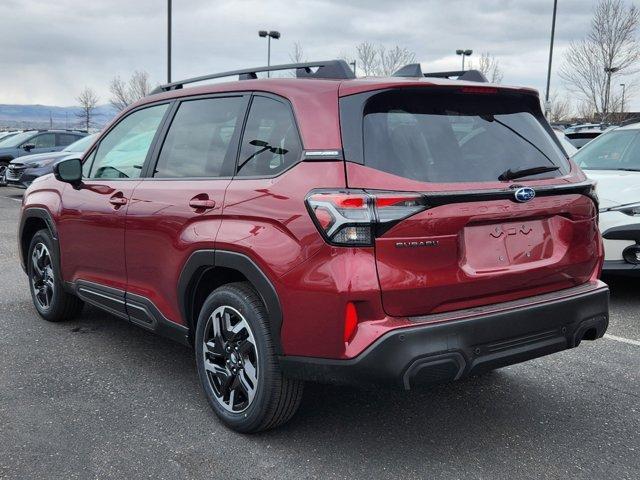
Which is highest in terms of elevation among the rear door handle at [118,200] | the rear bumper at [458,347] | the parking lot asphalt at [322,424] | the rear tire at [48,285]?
the rear door handle at [118,200]

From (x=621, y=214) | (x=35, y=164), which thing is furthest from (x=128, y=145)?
(x=35, y=164)

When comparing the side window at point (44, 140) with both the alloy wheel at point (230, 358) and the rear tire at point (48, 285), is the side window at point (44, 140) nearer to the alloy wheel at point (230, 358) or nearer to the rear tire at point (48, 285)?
the rear tire at point (48, 285)

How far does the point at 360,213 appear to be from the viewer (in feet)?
8.97

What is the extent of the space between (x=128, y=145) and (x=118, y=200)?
0.46 meters

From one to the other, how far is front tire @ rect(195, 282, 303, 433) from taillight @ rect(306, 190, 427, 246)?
2.07 ft

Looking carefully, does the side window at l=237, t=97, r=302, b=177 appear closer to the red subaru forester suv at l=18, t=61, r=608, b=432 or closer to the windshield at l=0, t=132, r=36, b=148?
the red subaru forester suv at l=18, t=61, r=608, b=432

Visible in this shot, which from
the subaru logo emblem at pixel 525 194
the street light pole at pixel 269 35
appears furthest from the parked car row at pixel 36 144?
the subaru logo emblem at pixel 525 194

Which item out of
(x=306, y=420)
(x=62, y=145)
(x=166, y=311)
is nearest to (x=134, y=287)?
(x=166, y=311)

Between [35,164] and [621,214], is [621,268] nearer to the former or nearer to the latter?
[621,214]

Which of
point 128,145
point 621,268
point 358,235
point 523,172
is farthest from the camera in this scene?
point 621,268

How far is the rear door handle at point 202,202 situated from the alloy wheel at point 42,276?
2198 millimetres

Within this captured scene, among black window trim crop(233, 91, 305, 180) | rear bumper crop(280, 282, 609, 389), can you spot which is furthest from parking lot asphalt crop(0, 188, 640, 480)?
black window trim crop(233, 91, 305, 180)

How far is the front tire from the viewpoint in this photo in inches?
122

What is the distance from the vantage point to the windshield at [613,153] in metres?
6.80
